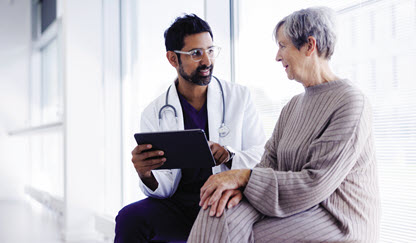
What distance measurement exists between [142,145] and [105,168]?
76.9 inches

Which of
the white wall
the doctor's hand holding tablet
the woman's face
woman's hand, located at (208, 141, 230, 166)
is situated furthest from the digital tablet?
the white wall

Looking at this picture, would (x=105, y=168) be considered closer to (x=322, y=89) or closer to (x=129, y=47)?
(x=129, y=47)

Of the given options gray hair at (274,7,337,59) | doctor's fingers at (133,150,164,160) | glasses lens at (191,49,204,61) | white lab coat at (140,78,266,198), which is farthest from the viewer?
glasses lens at (191,49,204,61)

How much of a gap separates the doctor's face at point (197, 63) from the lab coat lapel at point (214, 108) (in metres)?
0.05

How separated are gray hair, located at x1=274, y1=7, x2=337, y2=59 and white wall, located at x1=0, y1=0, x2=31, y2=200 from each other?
202 inches

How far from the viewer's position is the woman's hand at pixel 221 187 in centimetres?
111

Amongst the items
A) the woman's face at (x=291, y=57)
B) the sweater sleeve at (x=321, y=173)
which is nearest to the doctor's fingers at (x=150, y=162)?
the sweater sleeve at (x=321, y=173)

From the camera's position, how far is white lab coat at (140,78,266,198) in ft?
5.46

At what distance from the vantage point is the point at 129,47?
3154 mm

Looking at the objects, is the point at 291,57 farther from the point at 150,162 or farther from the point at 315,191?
the point at 150,162

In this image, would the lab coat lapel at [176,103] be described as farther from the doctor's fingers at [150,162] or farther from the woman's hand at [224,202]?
the woman's hand at [224,202]

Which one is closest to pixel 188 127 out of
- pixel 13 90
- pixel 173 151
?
pixel 173 151

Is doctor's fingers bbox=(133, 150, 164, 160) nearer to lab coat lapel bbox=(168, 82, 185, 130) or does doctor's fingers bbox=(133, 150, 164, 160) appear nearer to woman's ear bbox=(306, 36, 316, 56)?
lab coat lapel bbox=(168, 82, 185, 130)

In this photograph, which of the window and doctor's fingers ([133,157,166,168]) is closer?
the window
